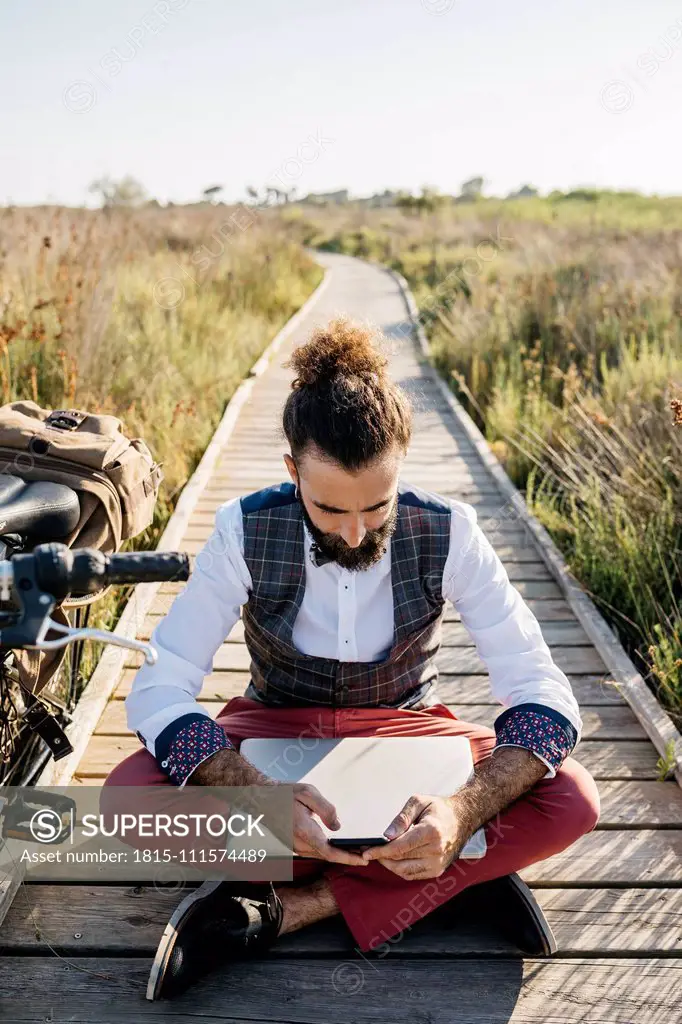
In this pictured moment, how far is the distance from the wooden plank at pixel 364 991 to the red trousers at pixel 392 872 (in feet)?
0.34

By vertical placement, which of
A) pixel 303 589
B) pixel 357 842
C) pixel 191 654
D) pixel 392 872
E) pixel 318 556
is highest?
pixel 318 556

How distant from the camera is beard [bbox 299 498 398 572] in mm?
2055

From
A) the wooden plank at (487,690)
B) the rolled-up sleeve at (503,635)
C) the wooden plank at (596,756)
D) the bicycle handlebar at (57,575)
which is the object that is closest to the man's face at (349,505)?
the rolled-up sleeve at (503,635)

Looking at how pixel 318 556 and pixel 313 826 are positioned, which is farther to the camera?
pixel 318 556

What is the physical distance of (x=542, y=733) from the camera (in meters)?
2.03

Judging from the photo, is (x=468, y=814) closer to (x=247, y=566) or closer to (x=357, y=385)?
(x=247, y=566)

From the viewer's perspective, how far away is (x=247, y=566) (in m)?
2.19

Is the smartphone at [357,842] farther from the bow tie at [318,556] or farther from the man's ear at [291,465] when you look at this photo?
the man's ear at [291,465]

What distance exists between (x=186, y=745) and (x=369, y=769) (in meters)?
0.43

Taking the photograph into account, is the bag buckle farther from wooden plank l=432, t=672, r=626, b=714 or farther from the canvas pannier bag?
wooden plank l=432, t=672, r=626, b=714

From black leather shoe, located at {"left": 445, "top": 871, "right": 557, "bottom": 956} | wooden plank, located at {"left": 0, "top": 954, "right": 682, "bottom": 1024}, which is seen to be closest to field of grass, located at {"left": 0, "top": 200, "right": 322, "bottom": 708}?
wooden plank, located at {"left": 0, "top": 954, "right": 682, "bottom": 1024}

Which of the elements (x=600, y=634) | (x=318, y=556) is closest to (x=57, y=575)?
(x=318, y=556)

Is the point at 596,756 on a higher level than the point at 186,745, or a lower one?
lower

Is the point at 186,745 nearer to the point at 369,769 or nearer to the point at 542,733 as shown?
the point at 369,769
